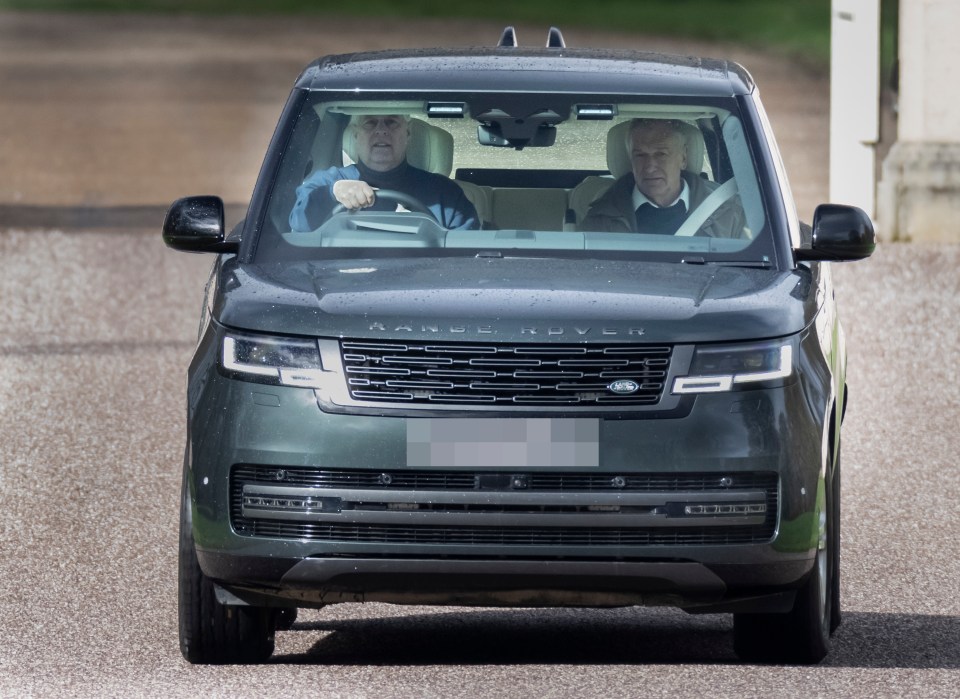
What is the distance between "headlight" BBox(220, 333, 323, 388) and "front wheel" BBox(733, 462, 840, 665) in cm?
145

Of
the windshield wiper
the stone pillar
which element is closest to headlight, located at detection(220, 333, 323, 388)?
the windshield wiper

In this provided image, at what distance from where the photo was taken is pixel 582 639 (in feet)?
23.5

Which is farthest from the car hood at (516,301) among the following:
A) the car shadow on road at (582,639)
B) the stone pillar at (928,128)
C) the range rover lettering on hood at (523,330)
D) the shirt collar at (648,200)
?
the stone pillar at (928,128)

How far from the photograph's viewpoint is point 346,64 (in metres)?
7.52

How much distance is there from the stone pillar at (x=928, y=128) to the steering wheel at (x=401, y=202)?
1266cm

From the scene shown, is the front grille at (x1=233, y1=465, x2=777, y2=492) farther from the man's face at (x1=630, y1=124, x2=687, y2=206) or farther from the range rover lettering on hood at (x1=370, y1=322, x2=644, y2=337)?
the man's face at (x1=630, y1=124, x2=687, y2=206)

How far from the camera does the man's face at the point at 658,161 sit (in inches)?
284

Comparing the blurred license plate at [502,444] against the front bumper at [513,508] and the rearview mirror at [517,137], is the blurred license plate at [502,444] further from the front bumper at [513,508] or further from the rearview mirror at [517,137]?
the rearview mirror at [517,137]

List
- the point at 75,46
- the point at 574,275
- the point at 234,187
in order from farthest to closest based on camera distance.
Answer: the point at 75,46 → the point at 234,187 → the point at 574,275

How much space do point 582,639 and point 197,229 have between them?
1.69 meters

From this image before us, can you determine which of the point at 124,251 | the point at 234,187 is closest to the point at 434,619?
the point at 124,251

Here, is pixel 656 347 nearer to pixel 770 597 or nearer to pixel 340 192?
pixel 770 597

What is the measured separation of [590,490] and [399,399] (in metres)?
0.53

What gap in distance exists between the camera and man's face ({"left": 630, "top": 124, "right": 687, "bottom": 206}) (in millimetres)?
7215
